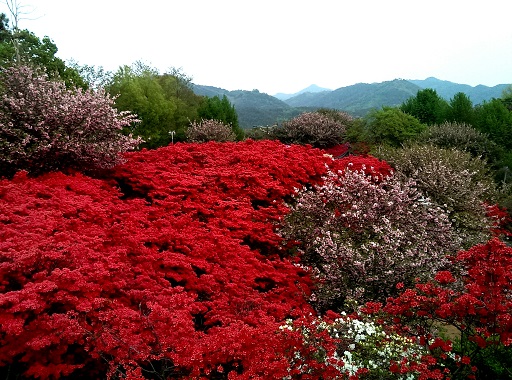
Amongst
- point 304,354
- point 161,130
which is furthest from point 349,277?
point 161,130

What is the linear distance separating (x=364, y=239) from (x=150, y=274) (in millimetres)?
3889

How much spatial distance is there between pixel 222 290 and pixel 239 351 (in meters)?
1.86

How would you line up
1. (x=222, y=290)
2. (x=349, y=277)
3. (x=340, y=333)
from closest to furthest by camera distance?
(x=340, y=333), (x=222, y=290), (x=349, y=277)

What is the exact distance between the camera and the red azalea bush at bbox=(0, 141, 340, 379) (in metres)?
3.99

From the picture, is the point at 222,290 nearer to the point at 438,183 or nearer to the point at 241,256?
the point at 241,256

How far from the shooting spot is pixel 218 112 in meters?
33.1

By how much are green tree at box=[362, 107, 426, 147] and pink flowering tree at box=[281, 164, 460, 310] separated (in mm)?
15236

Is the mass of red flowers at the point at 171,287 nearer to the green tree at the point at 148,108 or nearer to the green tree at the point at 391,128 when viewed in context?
the green tree at the point at 391,128

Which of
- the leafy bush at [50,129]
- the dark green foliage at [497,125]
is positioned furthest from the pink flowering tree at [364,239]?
the dark green foliage at [497,125]

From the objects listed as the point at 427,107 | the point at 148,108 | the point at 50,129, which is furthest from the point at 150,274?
the point at 427,107

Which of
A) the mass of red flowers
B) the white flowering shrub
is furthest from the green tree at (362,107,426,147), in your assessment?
the white flowering shrub

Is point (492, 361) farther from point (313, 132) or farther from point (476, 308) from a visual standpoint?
point (313, 132)

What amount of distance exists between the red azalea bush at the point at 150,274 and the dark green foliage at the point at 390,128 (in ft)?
50.3

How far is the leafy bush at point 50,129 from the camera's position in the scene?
26.5ft
